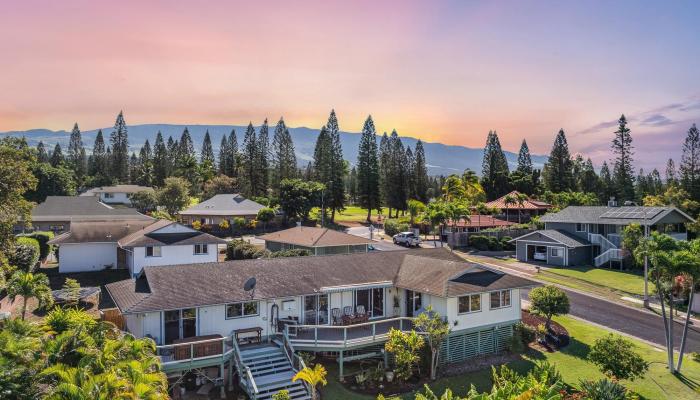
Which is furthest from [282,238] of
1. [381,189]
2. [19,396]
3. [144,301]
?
[381,189]

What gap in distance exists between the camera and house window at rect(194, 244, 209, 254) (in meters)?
36.6

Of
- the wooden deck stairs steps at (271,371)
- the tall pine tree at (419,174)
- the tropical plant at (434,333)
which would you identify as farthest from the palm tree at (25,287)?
the tall pine tree at (419,174)

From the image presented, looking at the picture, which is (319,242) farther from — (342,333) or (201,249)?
A: (342,333)

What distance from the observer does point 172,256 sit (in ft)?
117

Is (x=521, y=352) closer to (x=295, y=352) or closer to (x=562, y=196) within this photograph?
(x=295, y=352)

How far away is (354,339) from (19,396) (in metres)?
12.6

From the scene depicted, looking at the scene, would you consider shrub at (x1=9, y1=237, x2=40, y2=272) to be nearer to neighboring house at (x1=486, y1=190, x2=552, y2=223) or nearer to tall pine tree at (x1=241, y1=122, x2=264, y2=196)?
tall pine tree at (x1=241, y1=122, x2=264, y2=196)

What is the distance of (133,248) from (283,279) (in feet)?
56.5

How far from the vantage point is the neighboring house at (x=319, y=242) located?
38875 millimetres

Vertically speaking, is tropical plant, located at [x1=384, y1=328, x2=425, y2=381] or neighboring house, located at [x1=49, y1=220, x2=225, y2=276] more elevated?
neighboring house, located at [x1=49, y1=220, x2=225, y2=276]

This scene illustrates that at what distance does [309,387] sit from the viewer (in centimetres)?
1781

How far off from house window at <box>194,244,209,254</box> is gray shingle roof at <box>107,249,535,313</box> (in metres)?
13.0

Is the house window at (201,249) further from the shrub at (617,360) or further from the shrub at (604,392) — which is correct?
the shrub at (604,392)

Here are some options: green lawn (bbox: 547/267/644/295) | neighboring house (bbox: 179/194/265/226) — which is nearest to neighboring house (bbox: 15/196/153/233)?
neighboring house (bbox: 179/194/265/226)
